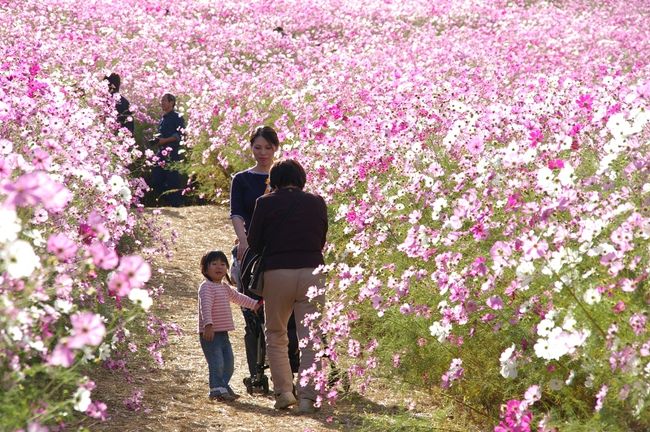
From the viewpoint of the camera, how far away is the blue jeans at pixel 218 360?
702 cm

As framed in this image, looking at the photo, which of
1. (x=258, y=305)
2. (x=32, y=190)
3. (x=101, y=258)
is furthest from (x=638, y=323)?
(x=258, y=305)

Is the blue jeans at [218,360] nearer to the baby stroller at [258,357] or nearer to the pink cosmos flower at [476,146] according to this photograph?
the baby stroller at [258,357]

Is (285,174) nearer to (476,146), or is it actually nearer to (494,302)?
(476,146)

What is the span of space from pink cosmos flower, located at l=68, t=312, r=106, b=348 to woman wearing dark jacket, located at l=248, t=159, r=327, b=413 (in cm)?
327

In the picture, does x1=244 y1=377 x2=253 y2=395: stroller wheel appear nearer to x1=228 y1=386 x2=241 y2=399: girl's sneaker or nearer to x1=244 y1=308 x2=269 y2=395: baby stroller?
x1=244 y1=308 x2=269 y2=395: baby stroller

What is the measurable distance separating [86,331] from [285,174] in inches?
134

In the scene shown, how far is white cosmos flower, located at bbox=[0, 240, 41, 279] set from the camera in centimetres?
327

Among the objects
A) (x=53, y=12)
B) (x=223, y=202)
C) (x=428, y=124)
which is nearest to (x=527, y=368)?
(x=428, y=124)

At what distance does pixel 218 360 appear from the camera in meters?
7.03

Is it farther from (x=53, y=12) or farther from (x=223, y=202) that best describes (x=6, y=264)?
(x=53, y=12)

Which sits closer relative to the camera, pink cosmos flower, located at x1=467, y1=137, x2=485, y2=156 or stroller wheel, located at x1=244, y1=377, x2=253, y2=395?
pink cosmos flower, located at x1=467, y1=137, x2=485, y2=156

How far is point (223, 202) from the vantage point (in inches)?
559

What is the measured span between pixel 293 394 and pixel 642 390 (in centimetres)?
319

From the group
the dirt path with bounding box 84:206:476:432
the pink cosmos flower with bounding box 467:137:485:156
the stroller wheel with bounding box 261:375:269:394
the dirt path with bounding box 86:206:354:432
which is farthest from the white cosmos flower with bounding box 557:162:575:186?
the stroller wheel with bounding box 261:375:269:394
